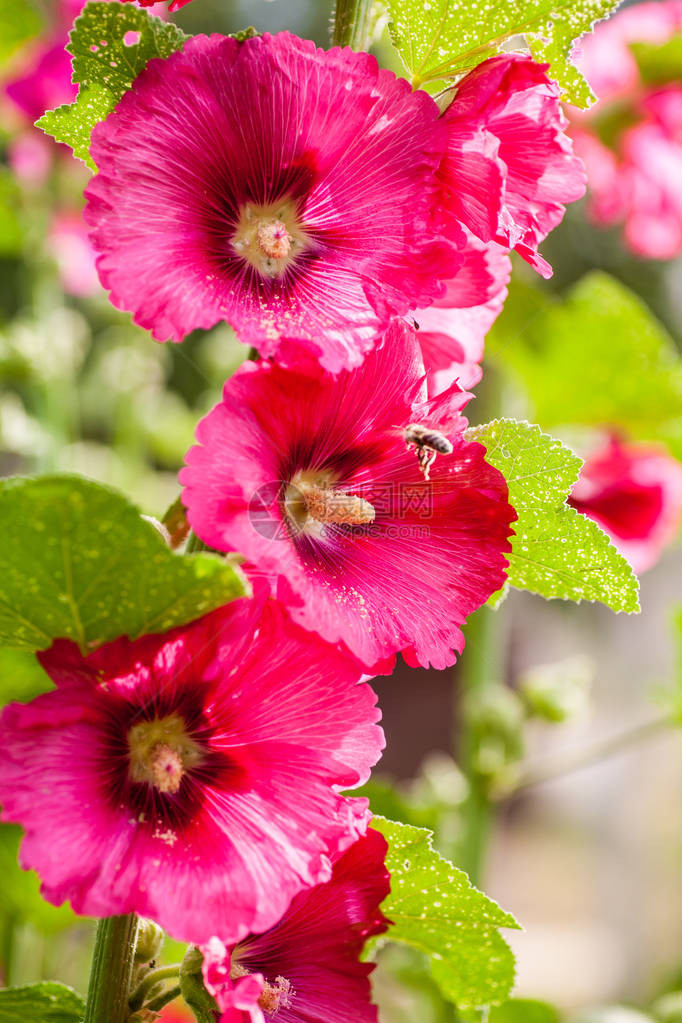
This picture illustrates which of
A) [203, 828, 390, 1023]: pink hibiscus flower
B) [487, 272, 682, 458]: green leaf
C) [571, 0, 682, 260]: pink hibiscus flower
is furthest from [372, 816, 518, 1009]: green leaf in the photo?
[571, 0, 682, 260]: pink hibiscus flower

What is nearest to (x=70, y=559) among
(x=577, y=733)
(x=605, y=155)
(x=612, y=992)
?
(x=605, y=155)

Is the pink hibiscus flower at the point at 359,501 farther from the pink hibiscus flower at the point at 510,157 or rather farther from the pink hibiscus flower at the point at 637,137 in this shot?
the pink hibiscus flower at the point at 637,137

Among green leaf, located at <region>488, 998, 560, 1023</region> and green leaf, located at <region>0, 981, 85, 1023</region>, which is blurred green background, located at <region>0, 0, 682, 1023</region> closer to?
green leaf, located at <region>488, 998, 560, 1023</region>

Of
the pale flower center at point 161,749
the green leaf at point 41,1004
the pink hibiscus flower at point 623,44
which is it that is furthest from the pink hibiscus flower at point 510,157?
the pink hibiscus flower at point 623,44

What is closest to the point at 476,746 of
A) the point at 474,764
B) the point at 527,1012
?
the point at 474,764

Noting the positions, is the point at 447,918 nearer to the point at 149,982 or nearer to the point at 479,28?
the point at 149,982
